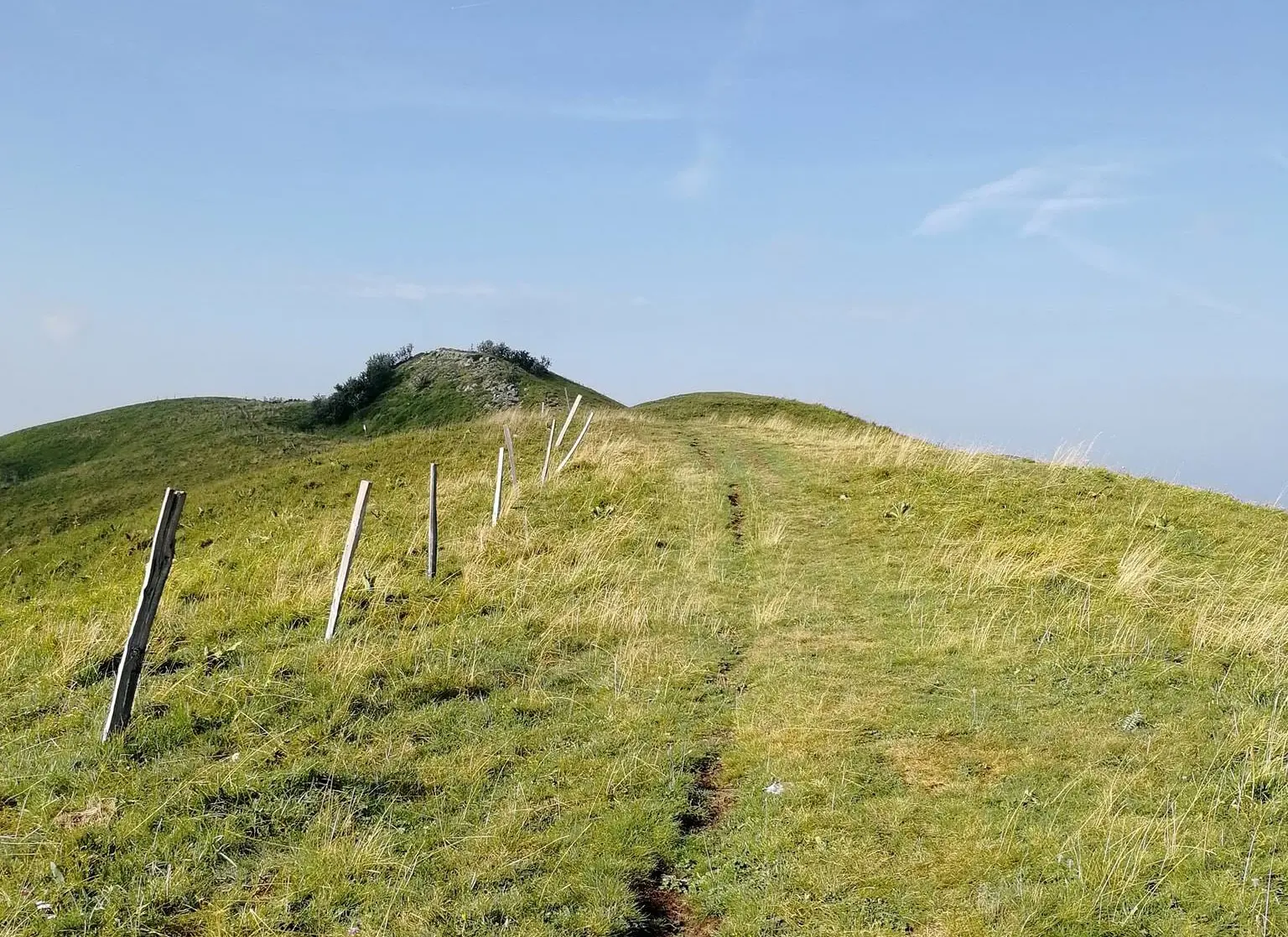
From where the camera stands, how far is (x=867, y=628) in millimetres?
12062

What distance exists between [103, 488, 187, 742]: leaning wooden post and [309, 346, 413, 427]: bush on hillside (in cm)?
4452

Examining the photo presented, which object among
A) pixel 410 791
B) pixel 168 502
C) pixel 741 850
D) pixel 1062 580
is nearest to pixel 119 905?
pixel 410 791

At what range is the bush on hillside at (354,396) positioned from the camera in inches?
2026

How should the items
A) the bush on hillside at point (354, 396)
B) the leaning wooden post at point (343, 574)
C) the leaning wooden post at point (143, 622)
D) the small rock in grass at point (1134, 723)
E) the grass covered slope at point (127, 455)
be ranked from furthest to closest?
the bush on hillside at point (354, 396)
the grass covered slope at point (127, 455)
the leaning wooden post at point (343, 574)
the small rock in grass at point (1134, 723)
the leaning wooden post at point (143, 622)

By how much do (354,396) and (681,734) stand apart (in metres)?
48.6

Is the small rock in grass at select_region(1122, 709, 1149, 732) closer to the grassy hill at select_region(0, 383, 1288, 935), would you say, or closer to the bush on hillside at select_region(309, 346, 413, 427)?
the grassy hill at select_region(0, 383, 1288, 935)

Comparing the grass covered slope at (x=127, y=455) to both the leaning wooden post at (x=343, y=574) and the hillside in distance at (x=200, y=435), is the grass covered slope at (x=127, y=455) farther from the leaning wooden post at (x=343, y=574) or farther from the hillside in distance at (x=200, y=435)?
the leaning wooden post at (x=343, y=574)

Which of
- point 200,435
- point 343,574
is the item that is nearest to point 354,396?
point 200,435

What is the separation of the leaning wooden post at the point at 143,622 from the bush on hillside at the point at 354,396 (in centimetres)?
4452

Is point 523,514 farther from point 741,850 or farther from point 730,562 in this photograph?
point 741,850

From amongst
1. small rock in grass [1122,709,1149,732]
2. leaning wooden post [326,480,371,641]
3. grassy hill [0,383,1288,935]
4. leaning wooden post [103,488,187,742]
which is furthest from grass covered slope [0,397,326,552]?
small rock in grass [1122,709,1149,732]

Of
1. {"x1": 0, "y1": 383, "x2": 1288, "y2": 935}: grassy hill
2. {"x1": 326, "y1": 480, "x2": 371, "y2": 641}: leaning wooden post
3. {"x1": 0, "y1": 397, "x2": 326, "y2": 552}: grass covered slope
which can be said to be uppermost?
{"x1": 0, "y1": 397, "x2": 326, "y2": 552}: grass covered slope

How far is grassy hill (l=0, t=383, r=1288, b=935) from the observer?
19.4 feet

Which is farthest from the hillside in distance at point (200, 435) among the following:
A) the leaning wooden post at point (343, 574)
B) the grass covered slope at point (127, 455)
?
the leaning wooden post at point (343, 574)
